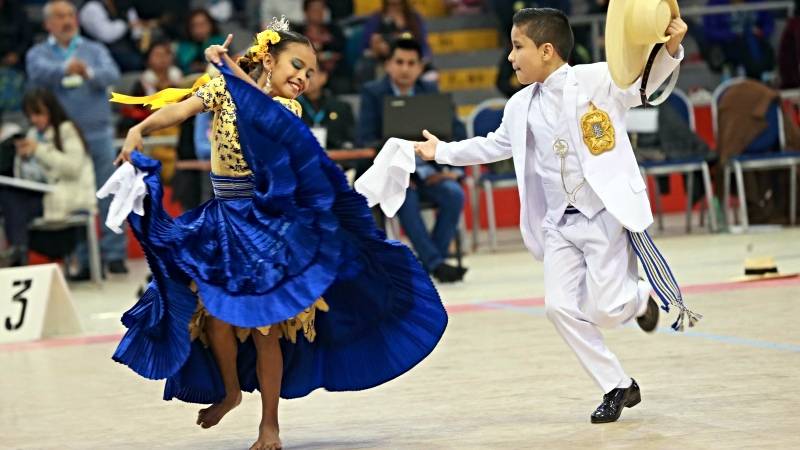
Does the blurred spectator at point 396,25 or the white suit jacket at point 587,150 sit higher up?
the blurred spectator at point 396,25

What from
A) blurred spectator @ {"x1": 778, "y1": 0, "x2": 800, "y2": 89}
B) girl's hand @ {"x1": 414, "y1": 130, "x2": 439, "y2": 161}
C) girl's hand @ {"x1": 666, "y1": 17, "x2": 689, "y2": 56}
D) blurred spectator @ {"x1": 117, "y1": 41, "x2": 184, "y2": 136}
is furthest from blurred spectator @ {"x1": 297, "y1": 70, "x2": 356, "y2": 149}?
girl's hand @ {"x1": 666, "y1": 17, "x2": 689, "y2": 56}

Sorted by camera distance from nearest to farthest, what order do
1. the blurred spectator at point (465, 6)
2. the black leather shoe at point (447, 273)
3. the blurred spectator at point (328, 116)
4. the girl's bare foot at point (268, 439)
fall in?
1. the girl's bare foot at point (268, 439)
2. the black leather shoe at point (447, 273)
3. the blurred spectator at point (328, 116)
4. the blurred spectator at point (465, 6)

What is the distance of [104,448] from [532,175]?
1781mm

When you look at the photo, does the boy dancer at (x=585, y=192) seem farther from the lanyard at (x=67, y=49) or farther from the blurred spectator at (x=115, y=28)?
the blurred spectator at (x=115, y=28)

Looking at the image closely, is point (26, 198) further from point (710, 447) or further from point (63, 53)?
point (710, 447)

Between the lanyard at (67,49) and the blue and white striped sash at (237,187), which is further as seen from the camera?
the lanyard at (67,49)

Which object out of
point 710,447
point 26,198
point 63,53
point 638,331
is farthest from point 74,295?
point 710,447

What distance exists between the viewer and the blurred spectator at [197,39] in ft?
45.8

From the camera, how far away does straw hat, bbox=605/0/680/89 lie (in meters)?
4.80

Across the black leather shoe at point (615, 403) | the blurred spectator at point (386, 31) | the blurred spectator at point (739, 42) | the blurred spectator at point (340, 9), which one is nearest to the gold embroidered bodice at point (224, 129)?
the black leather shoe at point (615, 403)

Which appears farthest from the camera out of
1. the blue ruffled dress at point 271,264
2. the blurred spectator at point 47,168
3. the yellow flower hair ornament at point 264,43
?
the blurred spectator at point 47,168

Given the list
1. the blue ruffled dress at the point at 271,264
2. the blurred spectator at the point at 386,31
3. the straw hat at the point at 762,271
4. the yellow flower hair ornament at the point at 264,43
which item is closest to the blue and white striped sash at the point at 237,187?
the blue ruffled dress at the point at 271,264

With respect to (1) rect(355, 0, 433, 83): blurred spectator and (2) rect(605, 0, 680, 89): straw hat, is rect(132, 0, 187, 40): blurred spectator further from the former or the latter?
(2) rect(605, 0, 680, 89): straw hat

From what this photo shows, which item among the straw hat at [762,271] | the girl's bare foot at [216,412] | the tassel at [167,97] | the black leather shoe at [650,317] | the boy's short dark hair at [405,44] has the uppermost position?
the boy's short dark hair at [405,44]
